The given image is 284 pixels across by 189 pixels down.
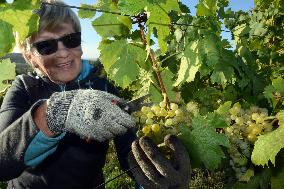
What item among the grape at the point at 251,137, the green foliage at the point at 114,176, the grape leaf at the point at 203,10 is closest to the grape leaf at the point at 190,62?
the grape leaf at the point at 203,10

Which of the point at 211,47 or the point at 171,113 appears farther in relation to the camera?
the point at 211,47

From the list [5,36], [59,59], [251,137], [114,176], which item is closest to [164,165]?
[251,137]

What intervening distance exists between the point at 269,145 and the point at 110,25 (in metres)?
1.45

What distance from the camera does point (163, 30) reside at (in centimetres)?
190

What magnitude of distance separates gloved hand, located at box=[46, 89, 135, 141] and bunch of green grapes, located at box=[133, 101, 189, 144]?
0.27ft

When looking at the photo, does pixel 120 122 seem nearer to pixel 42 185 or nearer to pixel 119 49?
pixel 119 49

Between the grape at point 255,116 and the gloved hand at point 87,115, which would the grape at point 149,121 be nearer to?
the gloved hand at point 87,115

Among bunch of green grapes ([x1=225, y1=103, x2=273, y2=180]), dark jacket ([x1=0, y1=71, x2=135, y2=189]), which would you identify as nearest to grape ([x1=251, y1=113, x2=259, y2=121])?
bunch of green grapes ([x1=225, y1=103, x2=273, y2=180])

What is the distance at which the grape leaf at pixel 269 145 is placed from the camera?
1.68 metres

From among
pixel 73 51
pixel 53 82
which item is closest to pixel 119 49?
pixel 73 51

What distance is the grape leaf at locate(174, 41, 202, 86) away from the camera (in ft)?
7.49

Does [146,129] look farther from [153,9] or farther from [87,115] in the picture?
[153,9]

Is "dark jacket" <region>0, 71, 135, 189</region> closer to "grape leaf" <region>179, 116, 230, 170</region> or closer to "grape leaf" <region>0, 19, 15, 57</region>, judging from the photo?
"grape leaf" <region>0, 19, 15, 57</region>

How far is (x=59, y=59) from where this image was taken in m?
2.76
